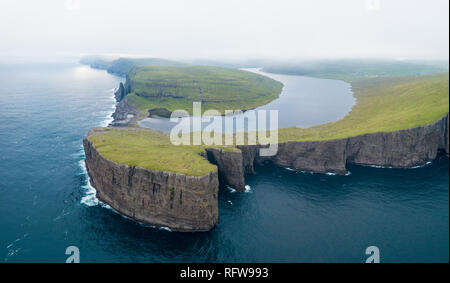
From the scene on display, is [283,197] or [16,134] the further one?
[16,134]

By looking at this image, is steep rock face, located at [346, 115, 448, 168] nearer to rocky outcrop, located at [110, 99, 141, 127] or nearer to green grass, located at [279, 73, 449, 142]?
green grass, located at [279, 73, 449, 142]

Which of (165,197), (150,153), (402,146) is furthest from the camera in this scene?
(402,146)

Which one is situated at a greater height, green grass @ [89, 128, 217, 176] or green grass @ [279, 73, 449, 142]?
green grass @ [279, 73, 449, 142]

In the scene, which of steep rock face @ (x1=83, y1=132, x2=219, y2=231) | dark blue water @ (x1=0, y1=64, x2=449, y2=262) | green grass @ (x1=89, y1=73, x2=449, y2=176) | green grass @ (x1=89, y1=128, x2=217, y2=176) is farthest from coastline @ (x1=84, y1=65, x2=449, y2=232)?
steep rock face @ (x1=83, y1=132, x2=219, y2=231)

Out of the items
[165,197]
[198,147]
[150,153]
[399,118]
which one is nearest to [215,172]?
[165,197]

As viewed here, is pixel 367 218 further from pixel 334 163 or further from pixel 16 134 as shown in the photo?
pixel 16 134

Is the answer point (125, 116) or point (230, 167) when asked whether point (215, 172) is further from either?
point (125, 116)
